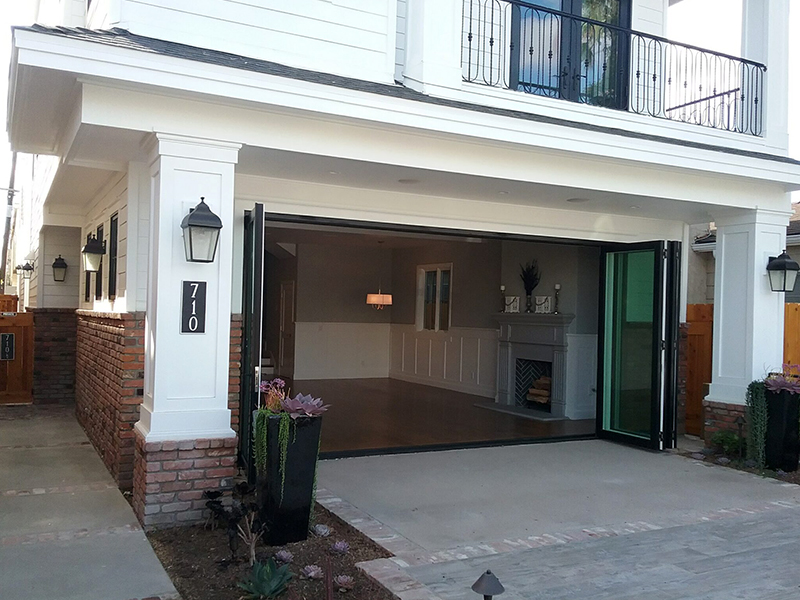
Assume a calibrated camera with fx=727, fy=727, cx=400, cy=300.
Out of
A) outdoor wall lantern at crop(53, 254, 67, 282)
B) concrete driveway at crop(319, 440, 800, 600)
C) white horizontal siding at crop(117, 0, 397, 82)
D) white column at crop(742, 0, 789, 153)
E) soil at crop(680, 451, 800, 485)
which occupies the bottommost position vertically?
concrete driveway at crop(319, 440, 800, 600)

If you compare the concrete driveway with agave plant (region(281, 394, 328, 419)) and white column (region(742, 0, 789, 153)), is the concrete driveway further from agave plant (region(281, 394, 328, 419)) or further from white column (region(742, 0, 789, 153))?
white column (region(742, 0, 789, 153))

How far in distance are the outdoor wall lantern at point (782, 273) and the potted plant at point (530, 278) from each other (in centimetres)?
398

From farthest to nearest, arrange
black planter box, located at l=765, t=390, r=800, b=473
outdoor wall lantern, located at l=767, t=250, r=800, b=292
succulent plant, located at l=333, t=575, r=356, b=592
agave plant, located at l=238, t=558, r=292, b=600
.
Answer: outdoor wall lantern, located at l=767, t=250, r=800, b=292 < black planter box, located at l=765, t=390, r=800, b=473 < succulent plant, located at l=333, t=575, r=356, b=592 < agave plant, located at l=238, t=558, r=292, b=600

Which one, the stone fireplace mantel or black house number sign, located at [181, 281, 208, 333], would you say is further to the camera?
the stone fireplace mantel

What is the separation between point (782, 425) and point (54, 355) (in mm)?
9738

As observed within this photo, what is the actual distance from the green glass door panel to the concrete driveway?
0.70 metres

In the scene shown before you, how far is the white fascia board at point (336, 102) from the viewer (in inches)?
177

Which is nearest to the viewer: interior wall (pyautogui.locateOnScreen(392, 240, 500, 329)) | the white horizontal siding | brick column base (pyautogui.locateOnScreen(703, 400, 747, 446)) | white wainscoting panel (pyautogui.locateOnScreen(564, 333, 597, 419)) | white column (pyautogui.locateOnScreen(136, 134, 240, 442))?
white column (pyautogui.locateOnScreen(136, 134, 240, 442))

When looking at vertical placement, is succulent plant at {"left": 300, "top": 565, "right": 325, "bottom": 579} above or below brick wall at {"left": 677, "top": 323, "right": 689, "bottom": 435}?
below

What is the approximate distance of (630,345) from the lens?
852 cm

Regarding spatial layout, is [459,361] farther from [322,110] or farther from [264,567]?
[264,567]

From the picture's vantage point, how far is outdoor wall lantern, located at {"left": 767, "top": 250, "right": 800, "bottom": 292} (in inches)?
300

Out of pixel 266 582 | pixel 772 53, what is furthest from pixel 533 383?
pixel 266 582

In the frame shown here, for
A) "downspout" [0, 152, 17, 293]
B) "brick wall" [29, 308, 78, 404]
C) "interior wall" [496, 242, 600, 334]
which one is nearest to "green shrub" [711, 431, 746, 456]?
"interior wall" [496, 242, 600, 334]
